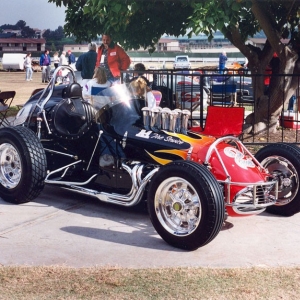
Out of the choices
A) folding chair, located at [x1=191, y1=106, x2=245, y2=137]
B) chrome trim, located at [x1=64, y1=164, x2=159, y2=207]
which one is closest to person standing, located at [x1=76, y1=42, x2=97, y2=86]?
folding chair, located at [x1=191, y1=106, x2=245, y2=137]

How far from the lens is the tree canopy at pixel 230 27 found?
35.6ft

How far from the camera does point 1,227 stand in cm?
635

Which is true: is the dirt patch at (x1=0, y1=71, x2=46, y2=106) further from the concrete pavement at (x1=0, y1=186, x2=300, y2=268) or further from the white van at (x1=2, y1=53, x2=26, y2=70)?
the white van at (x1=2, y1=53, x2=26, y2=70)

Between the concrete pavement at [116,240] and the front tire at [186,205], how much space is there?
149 millimetres

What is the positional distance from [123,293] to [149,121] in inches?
98.4

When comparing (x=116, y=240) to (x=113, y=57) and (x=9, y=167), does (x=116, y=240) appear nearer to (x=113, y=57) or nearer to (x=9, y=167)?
(x=9, y=167)

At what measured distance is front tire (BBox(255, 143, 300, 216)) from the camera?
648 centimetres

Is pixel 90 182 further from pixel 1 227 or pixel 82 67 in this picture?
pixel 82 67

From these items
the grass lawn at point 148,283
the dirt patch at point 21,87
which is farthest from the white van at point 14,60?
the grass lawn at point 148,283

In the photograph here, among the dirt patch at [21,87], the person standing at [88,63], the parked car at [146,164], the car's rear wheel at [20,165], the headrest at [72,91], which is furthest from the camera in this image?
the dirt patch at [21,87]

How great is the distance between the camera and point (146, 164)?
648 centimetres

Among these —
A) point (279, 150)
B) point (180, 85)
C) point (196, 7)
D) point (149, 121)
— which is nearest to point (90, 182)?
point (149, 121)

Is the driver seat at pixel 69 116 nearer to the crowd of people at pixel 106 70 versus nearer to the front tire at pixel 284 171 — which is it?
the crowd of people at pixel 106 70

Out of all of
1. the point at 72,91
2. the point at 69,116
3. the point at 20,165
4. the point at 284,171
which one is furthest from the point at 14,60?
the point at 284,171
